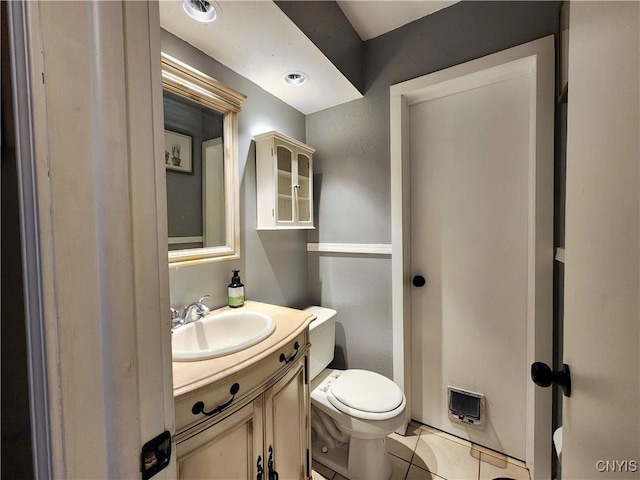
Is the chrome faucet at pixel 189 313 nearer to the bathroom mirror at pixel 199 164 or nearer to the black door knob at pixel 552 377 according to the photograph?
the bathroom mirror at pixel 199 164

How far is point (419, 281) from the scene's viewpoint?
5.40ft

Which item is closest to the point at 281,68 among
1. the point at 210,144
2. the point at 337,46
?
the point at 337,46

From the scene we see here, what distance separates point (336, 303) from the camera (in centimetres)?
186

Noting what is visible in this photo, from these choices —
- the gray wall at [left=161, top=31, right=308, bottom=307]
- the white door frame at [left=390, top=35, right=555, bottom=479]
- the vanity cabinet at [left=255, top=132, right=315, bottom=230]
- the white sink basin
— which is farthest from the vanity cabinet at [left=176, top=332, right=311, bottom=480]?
the white door frame at [left=390, top=35, right=555, bottom=479]

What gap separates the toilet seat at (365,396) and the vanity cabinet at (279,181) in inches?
35.8

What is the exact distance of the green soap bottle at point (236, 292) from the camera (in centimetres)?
131

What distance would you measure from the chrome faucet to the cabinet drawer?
0.40 meters

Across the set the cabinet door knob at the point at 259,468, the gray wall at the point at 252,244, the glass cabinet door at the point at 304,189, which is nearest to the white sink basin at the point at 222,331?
the gray wall at the point at 252,244

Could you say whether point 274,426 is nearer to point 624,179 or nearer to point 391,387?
point 391,387

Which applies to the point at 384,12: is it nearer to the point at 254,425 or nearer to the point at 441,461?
the point at 254,425

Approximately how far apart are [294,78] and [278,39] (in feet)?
1.00

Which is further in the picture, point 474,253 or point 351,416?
point 474,253

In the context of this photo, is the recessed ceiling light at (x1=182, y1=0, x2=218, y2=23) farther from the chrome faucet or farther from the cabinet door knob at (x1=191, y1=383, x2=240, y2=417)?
the cabinet door knob at (x1=191, y1=383, x2=240, y2=417)

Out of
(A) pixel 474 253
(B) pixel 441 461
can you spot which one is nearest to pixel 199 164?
(A) pixel 474 253
